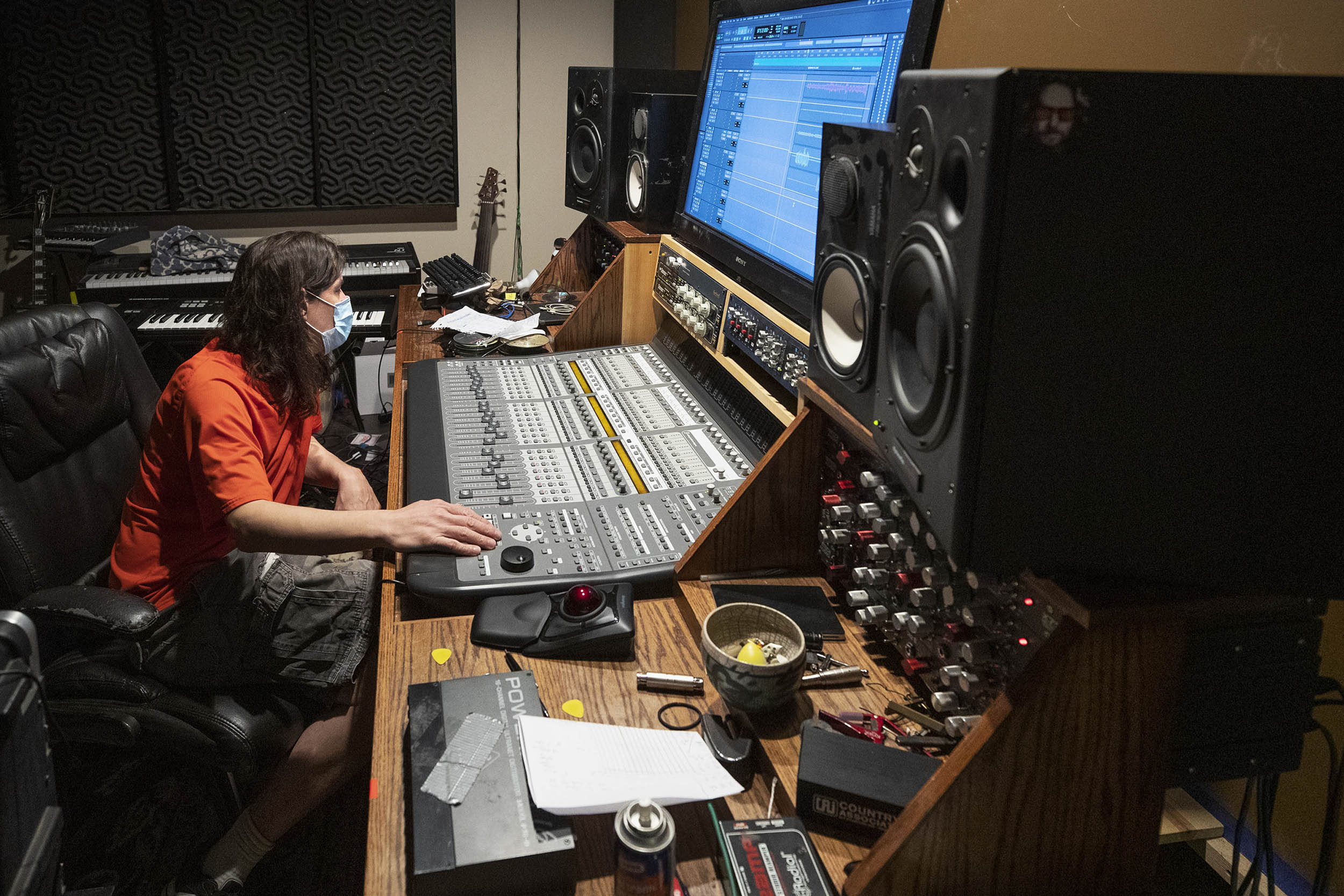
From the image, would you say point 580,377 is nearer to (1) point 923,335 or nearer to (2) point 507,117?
(1) point 923,335

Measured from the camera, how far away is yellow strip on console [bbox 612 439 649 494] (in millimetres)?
1477

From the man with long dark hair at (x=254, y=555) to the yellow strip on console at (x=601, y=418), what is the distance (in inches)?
20.1

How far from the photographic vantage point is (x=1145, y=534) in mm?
740

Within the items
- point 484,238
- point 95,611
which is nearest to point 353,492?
point 95,611

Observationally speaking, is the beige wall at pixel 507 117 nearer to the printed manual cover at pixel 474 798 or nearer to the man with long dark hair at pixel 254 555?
the man with long dark hair at pixel 254 555

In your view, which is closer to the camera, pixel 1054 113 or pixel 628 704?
pixel 1054 113

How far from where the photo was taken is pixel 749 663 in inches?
39.3

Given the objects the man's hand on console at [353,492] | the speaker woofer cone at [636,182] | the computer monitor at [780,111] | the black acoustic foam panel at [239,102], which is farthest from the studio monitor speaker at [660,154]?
the black acoustic foam panel at [239,102]

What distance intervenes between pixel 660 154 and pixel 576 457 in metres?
0.95

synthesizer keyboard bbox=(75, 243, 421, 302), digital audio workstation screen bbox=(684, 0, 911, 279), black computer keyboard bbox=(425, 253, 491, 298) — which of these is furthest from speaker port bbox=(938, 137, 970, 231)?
synthesizer keyboard bbox=(75, 243, 421, 302)

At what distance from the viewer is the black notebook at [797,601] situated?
1168mm

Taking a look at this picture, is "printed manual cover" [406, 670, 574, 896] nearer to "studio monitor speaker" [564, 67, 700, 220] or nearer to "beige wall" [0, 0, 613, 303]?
"studio monitor speaker" [564, 67, 700, 220]

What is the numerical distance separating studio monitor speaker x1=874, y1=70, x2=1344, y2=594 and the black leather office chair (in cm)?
128

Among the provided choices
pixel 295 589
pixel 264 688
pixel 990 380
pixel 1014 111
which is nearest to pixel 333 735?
pixel 264 688
